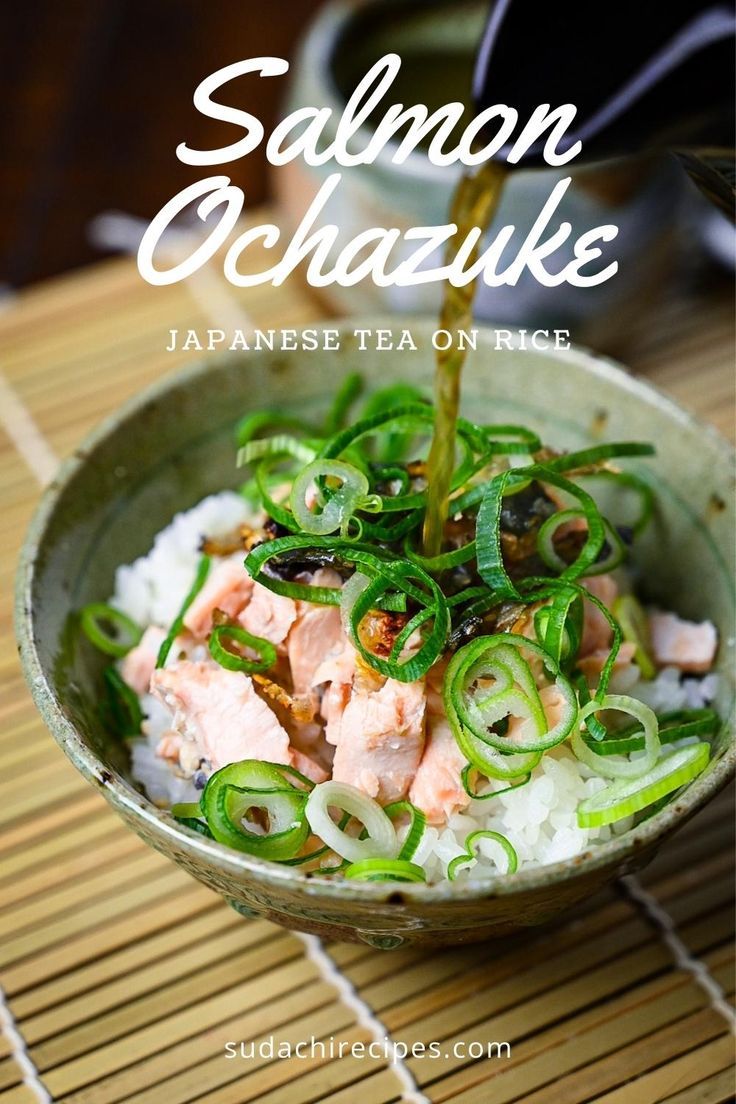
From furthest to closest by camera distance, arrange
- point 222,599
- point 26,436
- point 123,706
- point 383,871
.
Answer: point 26,436 → point 123,706 → point 222,599 → point 383,871

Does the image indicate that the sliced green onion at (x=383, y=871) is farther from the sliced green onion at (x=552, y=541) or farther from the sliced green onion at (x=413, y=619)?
the sliced green onion at (x=552, y=541)

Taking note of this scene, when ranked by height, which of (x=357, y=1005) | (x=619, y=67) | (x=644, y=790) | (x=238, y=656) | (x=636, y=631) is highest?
(x=619, y=67)

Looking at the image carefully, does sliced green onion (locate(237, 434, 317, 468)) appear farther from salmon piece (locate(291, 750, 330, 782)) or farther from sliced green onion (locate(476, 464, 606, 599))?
salmon piece (locate(291, 750, 330, 782))

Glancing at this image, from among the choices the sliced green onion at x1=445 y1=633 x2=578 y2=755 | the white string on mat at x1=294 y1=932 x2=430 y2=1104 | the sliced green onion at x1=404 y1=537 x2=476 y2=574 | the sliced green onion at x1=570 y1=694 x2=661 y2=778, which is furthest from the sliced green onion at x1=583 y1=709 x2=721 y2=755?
the white string on mat at x1=294 y1=932 x2=430 y2=1104

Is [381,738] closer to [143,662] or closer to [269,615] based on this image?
[269,615]

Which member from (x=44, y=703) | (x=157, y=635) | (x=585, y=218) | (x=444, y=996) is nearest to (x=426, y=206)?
(x=585, y=218)

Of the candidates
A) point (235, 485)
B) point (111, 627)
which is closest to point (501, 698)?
point (111, 627)

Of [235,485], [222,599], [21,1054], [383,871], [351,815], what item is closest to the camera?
[383,871]
